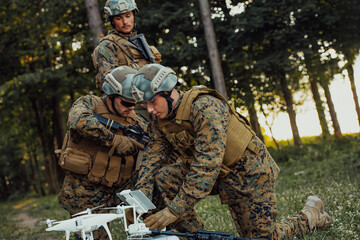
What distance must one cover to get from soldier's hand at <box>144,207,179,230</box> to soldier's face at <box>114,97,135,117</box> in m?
1.45

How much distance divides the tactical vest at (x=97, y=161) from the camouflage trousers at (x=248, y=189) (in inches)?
33.2

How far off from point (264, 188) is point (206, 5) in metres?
7.44

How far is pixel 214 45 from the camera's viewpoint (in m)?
10.9

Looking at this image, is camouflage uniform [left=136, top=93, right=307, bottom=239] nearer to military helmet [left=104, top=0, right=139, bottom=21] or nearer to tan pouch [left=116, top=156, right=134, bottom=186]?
tan pouch [left=116, top=156, right=134, bottom=186]

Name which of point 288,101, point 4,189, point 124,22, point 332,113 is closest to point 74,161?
point 124,22

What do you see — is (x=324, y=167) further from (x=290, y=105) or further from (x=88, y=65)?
(x=88, y=65)

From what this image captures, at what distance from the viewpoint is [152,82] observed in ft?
11.8

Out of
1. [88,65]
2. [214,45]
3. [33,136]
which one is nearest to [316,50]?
[214,45]

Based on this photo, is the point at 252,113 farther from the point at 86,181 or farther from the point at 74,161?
the point at 74,161

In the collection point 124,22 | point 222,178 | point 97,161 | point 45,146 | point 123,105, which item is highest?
point 124,22

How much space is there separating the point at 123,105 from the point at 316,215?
2.26 metres

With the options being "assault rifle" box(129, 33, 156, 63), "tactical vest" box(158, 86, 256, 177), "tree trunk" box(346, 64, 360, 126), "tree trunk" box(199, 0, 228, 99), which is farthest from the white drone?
"tree trunk" box(346, 64, 360, 126)

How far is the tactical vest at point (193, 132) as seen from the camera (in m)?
3.78

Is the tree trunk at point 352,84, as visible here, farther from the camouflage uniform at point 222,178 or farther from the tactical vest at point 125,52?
the camouflage uniform at point 222,178
